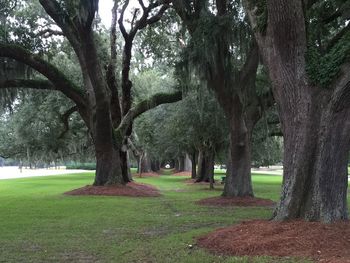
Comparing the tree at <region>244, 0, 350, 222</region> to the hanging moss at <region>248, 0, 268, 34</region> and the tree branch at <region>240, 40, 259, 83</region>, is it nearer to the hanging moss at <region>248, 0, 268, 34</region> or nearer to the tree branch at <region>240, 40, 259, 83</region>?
the hanging moss at <region>248, 0, 268, 34</region>

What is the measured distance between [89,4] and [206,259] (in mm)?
11960

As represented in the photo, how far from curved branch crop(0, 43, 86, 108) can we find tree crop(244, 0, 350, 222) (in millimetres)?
12299

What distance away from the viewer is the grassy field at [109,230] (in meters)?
7.71

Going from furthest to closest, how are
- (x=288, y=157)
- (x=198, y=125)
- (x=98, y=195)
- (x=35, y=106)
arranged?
(x=35, y=106) < (x=198, y=125) < (x=98, y=195) < (x=288, y=157)

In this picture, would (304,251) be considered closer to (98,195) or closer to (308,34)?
(308,34)

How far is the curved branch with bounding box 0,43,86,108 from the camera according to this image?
18.4 m

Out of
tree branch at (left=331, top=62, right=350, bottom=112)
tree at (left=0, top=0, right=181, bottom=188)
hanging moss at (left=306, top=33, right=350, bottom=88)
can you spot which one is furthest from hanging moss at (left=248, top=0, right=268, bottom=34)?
tree at (left=0, top=0, right=181, bottom=188)

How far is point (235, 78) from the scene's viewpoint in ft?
53.2

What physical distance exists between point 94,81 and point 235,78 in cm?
673

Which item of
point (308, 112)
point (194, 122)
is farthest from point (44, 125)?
point (308, 112)

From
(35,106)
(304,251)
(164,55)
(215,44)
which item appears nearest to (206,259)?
(304,251)

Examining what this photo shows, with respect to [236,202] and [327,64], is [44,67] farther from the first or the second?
[327,64]

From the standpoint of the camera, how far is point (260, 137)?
27797 millimetres

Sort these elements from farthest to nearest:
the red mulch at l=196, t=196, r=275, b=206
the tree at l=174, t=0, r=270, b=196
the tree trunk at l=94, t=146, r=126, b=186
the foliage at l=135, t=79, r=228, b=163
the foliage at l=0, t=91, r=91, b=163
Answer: the foliage at l=0, t=91, r=91, b=163, the foliage at l=135, t=79, r=228, b=163, the tree trunk at l=94, t=146, r=126, b=186, the red mulch at l=196, t=196, r=275, b=206, the tree at l=174, t=0, r=270, b=196
